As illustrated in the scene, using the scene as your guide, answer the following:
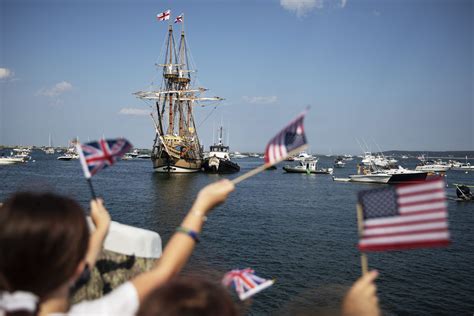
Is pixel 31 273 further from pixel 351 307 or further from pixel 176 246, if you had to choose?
pixel 351 307

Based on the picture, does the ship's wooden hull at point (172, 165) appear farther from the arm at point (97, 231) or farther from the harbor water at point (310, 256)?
the arm at point (97, 231)

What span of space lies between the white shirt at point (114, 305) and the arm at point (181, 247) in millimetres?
44

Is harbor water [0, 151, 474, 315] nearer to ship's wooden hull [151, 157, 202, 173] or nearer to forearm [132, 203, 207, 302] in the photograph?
forearm [132, 203, 207, 302]

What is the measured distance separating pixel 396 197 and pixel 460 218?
28.4 metres

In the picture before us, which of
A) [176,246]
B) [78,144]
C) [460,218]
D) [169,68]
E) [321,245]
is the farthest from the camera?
[169,68]

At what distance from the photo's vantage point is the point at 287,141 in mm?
2869

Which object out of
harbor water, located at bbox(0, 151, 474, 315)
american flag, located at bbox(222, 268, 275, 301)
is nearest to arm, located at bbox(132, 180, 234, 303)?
harbor water, located at bbox(0, 151, 474, 315)

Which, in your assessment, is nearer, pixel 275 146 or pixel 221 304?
pixel 221 304

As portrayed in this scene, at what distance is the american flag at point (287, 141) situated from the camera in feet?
9.21

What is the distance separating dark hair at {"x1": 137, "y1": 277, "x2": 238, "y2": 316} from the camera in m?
1.13

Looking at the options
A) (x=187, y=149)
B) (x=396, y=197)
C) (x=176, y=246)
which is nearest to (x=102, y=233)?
(x=176, y=246)

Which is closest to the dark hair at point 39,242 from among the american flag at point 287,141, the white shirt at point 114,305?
the white shirt at point 114,305

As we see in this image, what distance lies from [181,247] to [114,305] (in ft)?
1.31

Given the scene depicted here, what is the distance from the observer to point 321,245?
17938 millimetres
